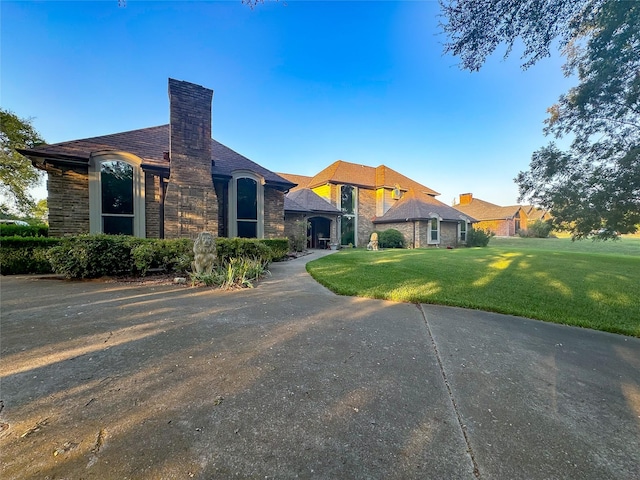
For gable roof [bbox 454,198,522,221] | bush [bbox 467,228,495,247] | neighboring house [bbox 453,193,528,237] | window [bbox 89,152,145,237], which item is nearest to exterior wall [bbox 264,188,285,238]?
window [bbox 89,152,145,237]

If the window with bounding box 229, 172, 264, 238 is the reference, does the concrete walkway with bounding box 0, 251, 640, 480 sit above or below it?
below

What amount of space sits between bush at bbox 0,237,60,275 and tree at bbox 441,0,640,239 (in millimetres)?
12458

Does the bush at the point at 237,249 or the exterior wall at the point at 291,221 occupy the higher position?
the exterior wall at the point at 291,221

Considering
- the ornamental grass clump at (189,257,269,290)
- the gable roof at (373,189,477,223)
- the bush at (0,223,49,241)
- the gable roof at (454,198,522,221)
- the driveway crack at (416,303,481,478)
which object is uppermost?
the gable roof at (454,198,522,221)

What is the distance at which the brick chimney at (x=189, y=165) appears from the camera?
10.2 m

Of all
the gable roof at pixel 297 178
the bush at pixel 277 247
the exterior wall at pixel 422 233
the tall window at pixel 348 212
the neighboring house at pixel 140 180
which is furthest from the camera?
the gable roof at pixel 297 178

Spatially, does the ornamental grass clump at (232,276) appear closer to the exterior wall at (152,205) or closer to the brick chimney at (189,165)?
the brick chimney at (189,165)

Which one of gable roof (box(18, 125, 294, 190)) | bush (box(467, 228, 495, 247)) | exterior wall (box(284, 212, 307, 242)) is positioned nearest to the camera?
gable roof (box(18, 125, 294, 190))

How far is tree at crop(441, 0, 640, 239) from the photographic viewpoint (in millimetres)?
5328

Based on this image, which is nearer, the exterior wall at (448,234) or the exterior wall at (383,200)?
the exterior wall at (448,234)

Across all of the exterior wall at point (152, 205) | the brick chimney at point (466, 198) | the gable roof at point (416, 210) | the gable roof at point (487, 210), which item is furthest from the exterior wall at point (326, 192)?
the brick chimney at point (466, 198)

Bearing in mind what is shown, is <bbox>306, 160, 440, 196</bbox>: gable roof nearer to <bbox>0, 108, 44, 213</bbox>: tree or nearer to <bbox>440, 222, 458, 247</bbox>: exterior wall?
<bbox>440, 222, 458, 247</bbox>: exterior wall

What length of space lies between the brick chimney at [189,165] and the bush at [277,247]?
2.34 metres

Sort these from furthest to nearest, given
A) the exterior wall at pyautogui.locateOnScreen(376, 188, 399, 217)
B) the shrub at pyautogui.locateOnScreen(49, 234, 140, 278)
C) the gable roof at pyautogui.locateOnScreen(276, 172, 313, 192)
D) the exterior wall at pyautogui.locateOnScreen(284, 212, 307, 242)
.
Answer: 1. the gable roof at pyautogui.locateOnScreen(276, 172, 313, 192)
2. the exterior wall at pyautogui.locateOnScreen(376, 188, 399, 217)
3. the exterior wall at pyautogui.locateOnScreen(284, 212, 307, 242)
4. the shrub at pyautogui.locateOnScreen(49, 234, 140, 278)
